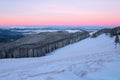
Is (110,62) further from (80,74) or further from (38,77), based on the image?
(38,77)

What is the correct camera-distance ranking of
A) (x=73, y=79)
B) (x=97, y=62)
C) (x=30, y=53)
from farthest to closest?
(x=30, y=53)
(x=97, y=62)
(x=73, y=79)

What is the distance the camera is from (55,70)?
7848 mm

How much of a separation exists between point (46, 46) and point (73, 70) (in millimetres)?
8766

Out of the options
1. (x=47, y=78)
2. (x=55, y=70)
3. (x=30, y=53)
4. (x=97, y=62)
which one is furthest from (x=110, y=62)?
(x=30, y=53)

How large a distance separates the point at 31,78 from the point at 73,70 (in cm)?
151

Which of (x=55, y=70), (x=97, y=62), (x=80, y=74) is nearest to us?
(x=80, y=74)

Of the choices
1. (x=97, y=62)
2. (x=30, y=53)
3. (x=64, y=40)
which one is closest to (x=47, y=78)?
(x=97, y=62)

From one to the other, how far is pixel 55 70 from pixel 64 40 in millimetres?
11286

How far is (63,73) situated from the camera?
7.31m

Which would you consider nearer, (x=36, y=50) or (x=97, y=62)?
(x=97, y=62)

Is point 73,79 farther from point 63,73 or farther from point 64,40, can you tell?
point 64,40

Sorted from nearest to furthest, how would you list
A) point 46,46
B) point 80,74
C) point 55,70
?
point 80,74 < point 55,70 < point 46,46

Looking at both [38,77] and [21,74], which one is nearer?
[38,77]

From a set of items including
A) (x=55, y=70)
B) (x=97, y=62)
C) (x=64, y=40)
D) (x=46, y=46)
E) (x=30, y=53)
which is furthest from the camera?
(x=64, y=40)
